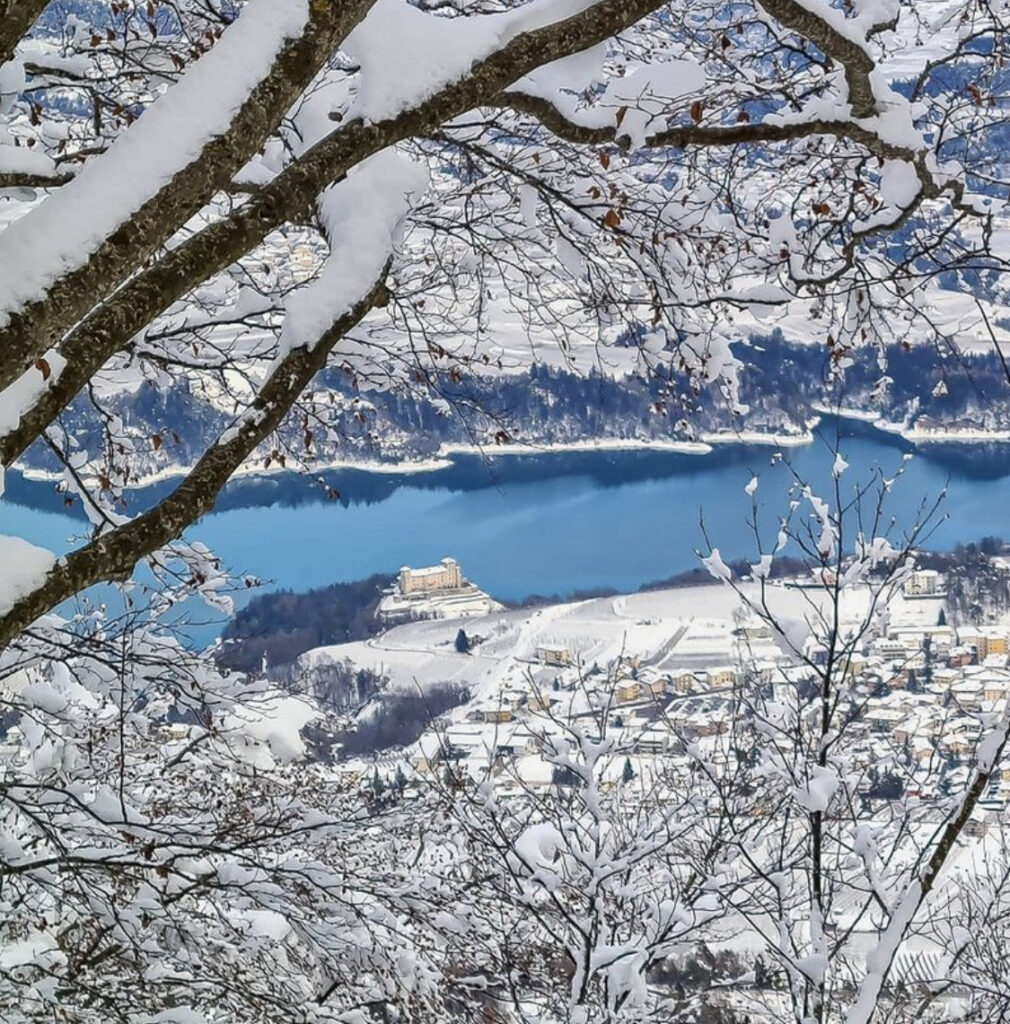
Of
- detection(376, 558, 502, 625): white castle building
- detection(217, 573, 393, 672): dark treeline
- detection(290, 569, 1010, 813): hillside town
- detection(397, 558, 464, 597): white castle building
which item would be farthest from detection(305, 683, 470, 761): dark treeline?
detection(397, 558, 464, 597): white castle building

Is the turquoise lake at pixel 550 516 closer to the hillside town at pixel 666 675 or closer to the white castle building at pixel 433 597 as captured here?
the white castle building at pixel 433 597

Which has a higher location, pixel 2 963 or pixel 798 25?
pixel 798 25

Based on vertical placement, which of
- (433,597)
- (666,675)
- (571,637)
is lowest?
(433,597)

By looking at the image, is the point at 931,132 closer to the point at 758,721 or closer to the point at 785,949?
the point at 758,721

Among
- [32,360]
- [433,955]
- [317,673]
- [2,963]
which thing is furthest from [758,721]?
[317,673]

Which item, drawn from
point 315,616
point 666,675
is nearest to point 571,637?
point 315,616

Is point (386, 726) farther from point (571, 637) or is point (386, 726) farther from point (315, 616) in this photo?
point (315, 616)

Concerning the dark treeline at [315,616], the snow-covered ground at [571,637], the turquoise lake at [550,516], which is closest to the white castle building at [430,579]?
the dark treeline at [315,616]

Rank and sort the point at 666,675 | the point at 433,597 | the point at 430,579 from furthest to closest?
the point at 430,579
the point at 433,597
the point at 666,675

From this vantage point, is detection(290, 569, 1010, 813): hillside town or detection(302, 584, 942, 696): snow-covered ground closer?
detection(290, 569, 1010, 813): hillside town

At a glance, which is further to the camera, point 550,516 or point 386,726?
point 550,516

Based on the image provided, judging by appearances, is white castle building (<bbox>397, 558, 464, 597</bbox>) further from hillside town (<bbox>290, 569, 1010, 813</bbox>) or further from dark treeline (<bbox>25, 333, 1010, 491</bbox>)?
dark treeline (<bbox>25, 333, 1010, 491</bbox>)
